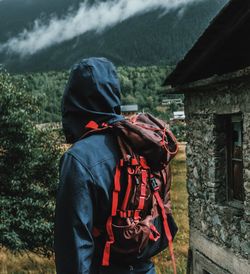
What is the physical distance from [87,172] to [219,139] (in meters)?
5.26

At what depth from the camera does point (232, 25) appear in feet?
21.1

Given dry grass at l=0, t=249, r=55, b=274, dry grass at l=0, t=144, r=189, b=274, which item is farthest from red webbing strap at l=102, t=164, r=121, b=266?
dry grass at l=0, t=249, r=55, b=274

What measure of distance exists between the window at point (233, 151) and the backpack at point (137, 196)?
442 cm

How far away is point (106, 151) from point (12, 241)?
883 cm

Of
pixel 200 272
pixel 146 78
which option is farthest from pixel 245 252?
pixel 146 78

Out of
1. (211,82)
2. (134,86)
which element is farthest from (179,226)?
(134,86)

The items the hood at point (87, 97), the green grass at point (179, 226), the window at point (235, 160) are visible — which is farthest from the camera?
the green grass at point (179, 226)

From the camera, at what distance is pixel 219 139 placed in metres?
7.05

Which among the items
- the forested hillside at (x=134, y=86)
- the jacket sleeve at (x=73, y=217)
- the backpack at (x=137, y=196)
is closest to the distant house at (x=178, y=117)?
the forested hillside at (x=134, y=86)

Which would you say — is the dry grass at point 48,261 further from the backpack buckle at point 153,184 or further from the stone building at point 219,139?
the backpack buckle at point 153,184

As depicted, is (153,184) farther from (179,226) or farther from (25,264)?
(179,226)

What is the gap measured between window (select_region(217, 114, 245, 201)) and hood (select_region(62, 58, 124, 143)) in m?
4.54

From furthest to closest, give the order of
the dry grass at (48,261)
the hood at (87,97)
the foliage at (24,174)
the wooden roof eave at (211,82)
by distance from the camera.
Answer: the dry grass at (48,261) < the foliage at (24,174) < the wooden roof eave at (211,82) < the hood at (87,97)

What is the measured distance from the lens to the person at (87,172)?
202 centimetres
